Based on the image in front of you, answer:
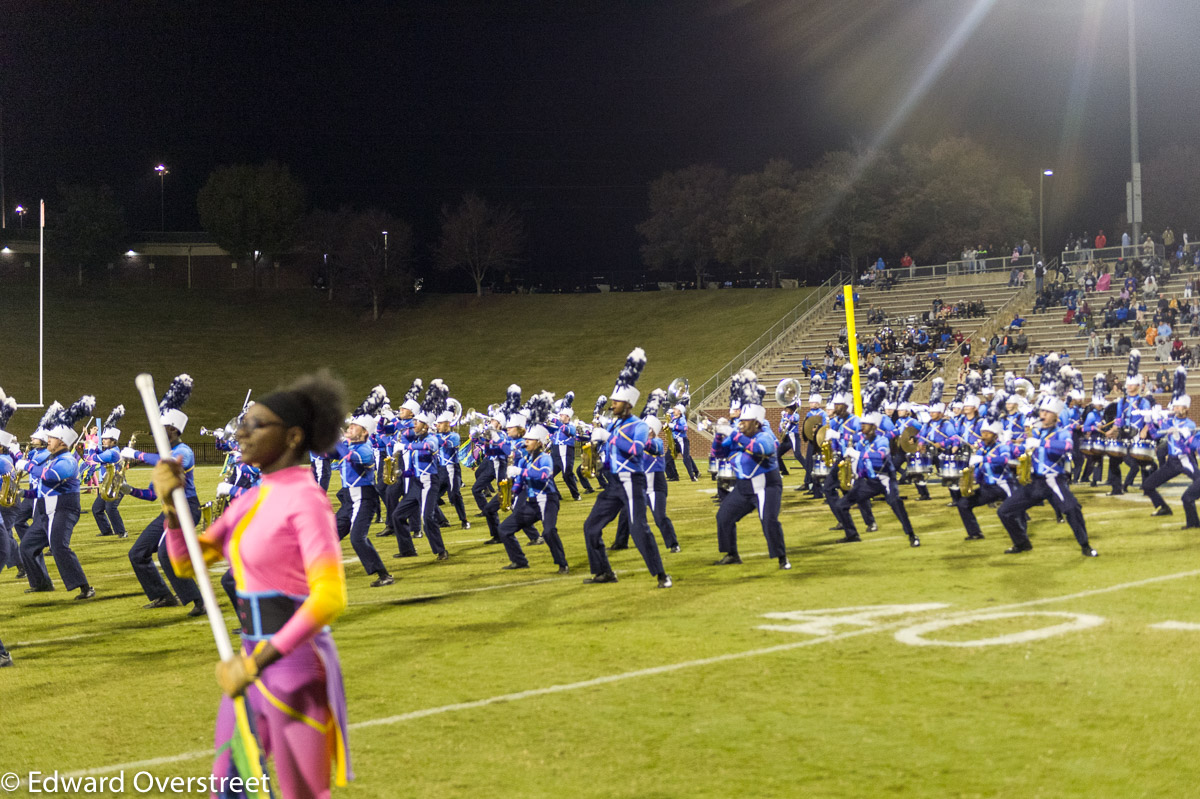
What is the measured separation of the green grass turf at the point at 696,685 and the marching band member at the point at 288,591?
197 centimetres

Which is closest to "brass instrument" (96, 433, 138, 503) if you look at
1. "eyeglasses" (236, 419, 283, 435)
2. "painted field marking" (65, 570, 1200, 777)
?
"painted field marking" (65, 570, 1200, 777)

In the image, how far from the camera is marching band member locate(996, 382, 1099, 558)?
1230 cm

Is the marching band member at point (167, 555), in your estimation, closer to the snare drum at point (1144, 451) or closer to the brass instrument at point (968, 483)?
the brass instrument at point (968, 483)

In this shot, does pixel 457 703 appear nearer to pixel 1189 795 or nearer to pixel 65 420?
pixel 1189 795

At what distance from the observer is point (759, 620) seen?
9.42 meters

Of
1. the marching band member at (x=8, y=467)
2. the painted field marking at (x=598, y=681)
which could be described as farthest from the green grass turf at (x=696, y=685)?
the marching band member at (x=8, y=467)

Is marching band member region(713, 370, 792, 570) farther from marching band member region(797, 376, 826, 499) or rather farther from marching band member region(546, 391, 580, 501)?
marching band member region(546, 391, 580, 501)

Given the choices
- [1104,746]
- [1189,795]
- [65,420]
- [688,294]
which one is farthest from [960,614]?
[688,294]

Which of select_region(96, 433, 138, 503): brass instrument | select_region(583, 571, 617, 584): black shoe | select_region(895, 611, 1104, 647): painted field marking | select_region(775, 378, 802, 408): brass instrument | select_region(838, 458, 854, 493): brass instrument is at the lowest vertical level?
select_region(583, 571, 617, 584): black shoe

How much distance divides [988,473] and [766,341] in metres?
30.9

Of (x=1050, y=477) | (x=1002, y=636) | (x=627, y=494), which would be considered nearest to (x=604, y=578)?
(x=627, y=494)

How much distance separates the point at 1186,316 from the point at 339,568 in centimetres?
3305

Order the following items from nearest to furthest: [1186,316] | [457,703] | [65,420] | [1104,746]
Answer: [1104,746]
[457,703]
[65,420]
[1186,316]

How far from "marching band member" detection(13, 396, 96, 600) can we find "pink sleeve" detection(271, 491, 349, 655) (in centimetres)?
902
